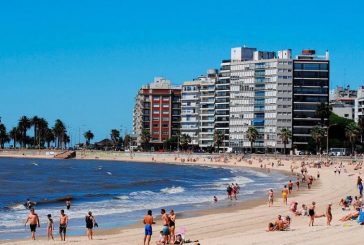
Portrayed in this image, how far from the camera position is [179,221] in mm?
42688

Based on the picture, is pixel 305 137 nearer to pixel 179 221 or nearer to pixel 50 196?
pixel 50 196

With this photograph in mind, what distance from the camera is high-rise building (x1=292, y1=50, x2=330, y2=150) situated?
18625cm

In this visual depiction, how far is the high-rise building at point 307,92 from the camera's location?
186250mm

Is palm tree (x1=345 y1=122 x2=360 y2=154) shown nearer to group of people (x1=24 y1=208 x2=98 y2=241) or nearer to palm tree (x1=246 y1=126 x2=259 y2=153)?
palm tree (x1=246 y1=126 x2=259 y2=153)

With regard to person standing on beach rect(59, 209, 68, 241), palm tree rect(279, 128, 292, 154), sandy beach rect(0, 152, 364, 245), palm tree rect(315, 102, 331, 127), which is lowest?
sandy beach rect(0, 152, 364, 245)

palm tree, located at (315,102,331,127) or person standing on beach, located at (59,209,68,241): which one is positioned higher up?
palm tree, located at (315,102,331,127)

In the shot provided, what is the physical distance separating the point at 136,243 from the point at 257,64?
168m

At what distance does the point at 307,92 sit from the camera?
189 meters

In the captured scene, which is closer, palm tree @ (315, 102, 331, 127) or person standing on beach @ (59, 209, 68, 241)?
person standing on beach @ (59, 209, 68, 241)

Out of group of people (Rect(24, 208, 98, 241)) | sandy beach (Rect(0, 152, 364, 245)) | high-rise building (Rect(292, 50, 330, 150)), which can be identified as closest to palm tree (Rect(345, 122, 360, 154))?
high-rise building (Rect(292, 50, 330, 150))

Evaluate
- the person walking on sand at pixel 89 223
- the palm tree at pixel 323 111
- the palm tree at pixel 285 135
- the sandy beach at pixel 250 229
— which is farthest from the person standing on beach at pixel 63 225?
the palm tree at pixel 285 135

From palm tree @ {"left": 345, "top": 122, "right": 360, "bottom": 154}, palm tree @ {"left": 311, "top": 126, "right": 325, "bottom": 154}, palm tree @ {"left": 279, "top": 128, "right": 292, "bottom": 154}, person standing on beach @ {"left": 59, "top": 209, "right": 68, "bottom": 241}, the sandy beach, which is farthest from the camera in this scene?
palm tree @ {"left": 279, "top": 128, "right": 292, "bottom": 154}

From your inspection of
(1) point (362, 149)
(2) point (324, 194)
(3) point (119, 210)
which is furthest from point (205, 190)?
(1) point (362, 149)

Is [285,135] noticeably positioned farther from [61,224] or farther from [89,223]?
[61,224]
